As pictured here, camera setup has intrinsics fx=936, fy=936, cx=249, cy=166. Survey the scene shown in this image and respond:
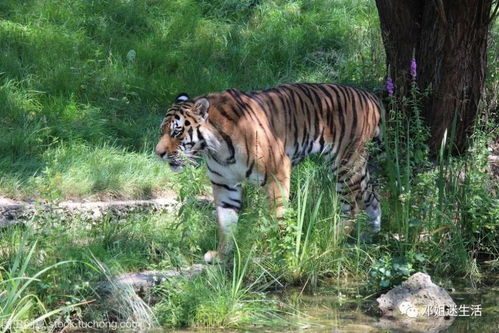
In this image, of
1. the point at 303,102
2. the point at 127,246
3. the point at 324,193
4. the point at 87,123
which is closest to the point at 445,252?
the point at 324,193

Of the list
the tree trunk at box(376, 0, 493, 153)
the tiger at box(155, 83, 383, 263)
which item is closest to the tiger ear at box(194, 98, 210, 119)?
the tiger at box(155, 83, 383, 263)

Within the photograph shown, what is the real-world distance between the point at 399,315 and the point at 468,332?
492 millimetres

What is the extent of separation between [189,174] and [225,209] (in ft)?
2.84

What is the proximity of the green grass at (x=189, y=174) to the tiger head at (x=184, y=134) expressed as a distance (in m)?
0.41

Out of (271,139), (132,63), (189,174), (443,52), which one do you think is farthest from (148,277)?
(132,63)

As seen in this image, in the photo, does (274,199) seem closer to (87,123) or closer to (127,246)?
(127,246)

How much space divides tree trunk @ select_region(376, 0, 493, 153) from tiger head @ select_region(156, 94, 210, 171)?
6.31 ft

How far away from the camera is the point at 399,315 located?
6.09 metres

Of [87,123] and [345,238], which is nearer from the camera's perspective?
[345,238]

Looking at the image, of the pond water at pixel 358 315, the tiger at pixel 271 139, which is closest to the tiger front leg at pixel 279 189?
the tiger at pixel 271 139

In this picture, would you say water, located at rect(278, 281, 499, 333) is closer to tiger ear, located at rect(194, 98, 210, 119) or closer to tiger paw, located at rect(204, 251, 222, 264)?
tiger paw, located at rect(204, 251, 222, 264)

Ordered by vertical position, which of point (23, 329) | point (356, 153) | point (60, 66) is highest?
point (60, 66)

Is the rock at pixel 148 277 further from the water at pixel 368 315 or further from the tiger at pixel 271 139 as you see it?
the water at pixel 368 315

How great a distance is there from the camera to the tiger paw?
6.56 metres
